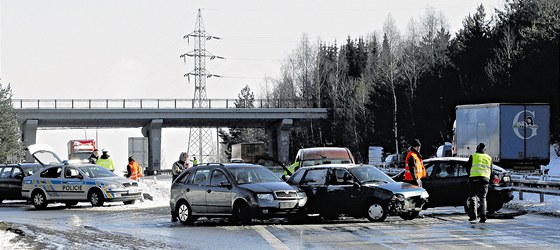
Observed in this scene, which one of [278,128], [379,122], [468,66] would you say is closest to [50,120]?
[278,128]

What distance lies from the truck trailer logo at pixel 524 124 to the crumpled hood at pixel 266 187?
18.8 meters

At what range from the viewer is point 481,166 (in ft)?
70.2

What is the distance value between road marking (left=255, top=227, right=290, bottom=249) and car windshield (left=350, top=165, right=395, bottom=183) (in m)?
2.88

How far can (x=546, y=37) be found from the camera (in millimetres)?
61844

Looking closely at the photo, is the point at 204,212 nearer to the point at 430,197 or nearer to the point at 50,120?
the point at 430,197

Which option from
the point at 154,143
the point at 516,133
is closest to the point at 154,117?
the point at 154,143

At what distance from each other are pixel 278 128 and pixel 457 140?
52.5 m

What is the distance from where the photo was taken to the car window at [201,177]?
2259cm

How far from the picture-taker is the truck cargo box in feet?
126

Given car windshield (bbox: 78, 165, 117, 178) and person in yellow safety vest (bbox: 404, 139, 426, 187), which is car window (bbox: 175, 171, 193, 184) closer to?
person in yellow safety vest (bbox: 404, 139, 426, 187)

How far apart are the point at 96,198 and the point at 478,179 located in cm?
1335

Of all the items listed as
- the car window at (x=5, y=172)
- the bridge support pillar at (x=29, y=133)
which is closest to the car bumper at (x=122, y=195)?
the car window at (x=5, y=172)

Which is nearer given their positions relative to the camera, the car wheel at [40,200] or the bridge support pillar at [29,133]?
the car wheel at [40,200]

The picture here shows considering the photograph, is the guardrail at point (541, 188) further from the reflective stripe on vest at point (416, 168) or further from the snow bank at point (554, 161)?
the snow bank at point (554, 161)
